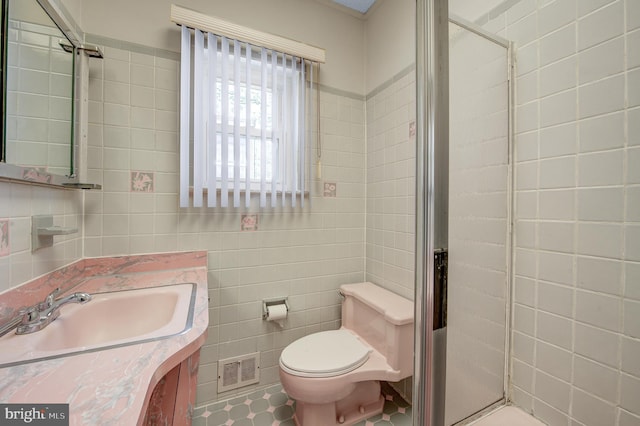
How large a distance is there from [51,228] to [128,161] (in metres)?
0.50

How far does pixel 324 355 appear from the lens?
1.19 m

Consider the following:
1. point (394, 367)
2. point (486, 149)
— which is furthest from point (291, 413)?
point (486, 149)

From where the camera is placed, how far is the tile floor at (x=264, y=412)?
1242mm

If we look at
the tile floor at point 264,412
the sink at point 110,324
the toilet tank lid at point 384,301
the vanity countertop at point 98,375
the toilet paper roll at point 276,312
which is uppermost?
the vanity countertop at point 98,375

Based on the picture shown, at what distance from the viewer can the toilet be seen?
3.51 feet

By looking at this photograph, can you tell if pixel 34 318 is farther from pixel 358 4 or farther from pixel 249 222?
pixel 358 4

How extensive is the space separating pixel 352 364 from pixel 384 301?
373mm

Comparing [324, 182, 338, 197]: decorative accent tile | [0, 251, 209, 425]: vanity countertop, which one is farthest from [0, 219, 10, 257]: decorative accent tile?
[324, 182, 338, 197]: decorative accent tile

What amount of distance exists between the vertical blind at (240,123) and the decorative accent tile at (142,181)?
18 cm

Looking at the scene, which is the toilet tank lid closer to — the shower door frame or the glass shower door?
the glass shower door

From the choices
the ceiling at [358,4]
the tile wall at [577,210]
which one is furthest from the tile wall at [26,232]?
the ceiling at [358,4]

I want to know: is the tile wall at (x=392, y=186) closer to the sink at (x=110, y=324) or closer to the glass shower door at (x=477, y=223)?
the glass shower door at (x=477, y=223)

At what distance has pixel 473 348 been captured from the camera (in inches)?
30.0

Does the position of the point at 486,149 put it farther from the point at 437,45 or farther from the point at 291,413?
the point at 291,413
